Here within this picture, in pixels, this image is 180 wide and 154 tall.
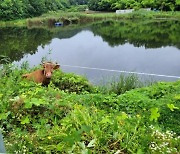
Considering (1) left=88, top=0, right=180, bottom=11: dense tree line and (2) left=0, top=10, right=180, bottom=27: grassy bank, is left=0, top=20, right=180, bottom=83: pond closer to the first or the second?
(2) left=0, top=10, right=180, bottom=27: grassy bank

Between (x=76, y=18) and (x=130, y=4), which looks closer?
(x=76, y=18)

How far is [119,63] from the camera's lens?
34.6 ft

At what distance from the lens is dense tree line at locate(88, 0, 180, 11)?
39.0 metres

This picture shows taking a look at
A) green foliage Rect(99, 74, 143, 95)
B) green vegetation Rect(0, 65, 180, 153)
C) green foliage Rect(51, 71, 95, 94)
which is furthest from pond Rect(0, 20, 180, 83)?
green vegetation Rect(0, 65, 180, 153)

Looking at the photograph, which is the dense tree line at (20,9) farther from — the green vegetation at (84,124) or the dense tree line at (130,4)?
the green vegetation at (84,124)

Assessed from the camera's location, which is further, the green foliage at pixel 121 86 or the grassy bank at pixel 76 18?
the grassy bank at pixel 76 18

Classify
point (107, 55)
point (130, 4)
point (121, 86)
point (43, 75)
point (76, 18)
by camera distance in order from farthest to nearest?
point (130, 4) < point (76, 18) < point (107, 55) < point (121, 86) < point (43, 75)

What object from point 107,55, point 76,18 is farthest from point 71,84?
Result: point 76,18

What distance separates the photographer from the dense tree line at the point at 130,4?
1536 inches

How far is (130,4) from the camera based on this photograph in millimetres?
44406

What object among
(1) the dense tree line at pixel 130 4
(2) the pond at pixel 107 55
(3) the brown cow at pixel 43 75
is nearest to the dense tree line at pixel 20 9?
(1) the dense tree line at pixel 130 4

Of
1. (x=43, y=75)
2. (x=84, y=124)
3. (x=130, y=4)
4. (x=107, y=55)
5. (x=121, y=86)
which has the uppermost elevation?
(x=130, y=4)

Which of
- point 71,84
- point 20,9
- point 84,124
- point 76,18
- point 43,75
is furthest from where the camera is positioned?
point 20,9

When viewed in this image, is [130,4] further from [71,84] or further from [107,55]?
[71,84]
